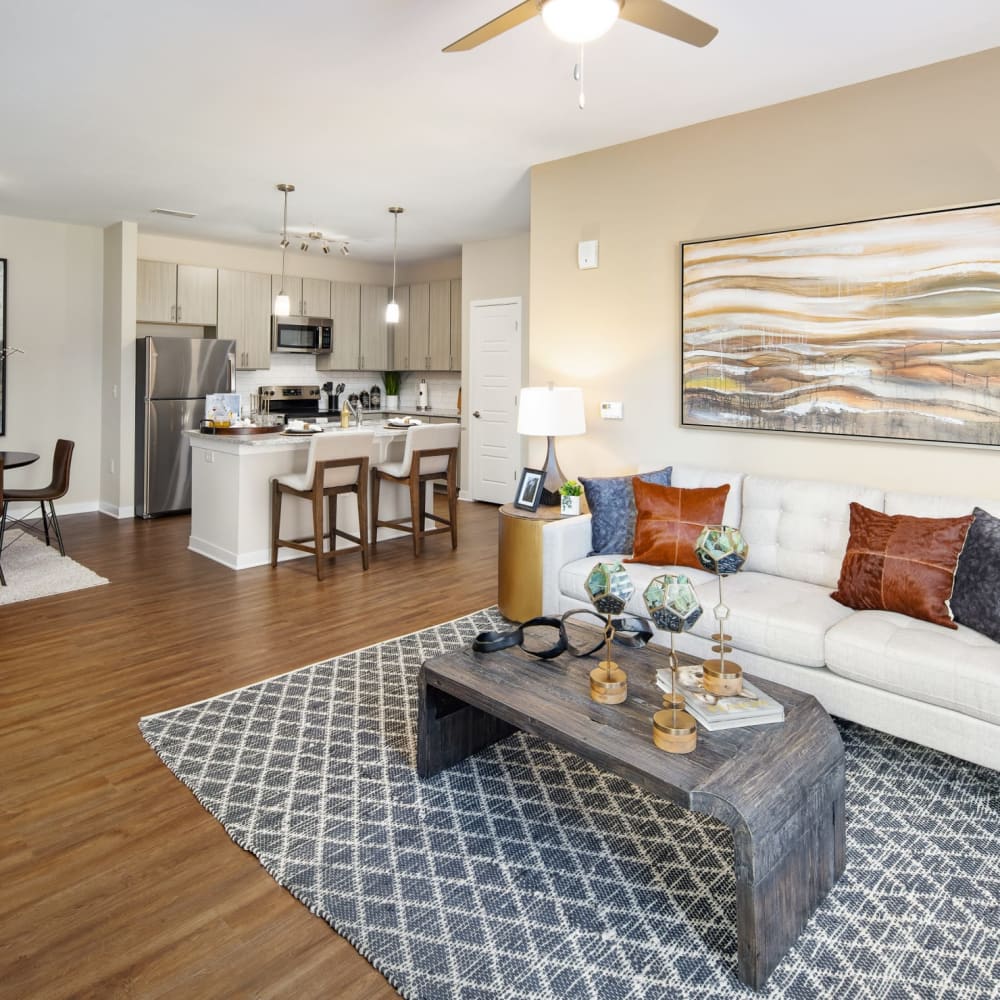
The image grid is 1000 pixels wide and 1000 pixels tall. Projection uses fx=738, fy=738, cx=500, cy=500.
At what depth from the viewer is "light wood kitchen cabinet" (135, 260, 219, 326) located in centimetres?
682

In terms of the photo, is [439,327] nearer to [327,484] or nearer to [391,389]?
[391,389]

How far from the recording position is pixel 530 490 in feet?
13.2

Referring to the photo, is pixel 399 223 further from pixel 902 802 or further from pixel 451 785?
pixel 902 802

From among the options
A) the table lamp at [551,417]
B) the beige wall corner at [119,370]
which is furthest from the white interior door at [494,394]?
the beige wall corner at [119,370]

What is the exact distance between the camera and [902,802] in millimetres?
2361

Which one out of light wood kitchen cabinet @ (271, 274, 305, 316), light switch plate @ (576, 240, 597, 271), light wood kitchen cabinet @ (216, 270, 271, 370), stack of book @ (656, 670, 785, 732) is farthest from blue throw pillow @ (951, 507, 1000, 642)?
light wood kitchen cabinet @ (271, 274, 305, 316)

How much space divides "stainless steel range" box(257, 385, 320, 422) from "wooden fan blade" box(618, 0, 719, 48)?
6.28m

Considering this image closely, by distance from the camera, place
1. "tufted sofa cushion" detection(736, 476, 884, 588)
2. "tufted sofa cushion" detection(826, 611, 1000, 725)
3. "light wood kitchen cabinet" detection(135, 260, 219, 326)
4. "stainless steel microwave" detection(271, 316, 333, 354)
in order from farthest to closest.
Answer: "stainless steel microwave" detection(271, 316, 333, 354) < "light wood kitchen cabinet" detection(135, 260, 219, 326) < "tufted sofa cushion" detection(736, 476, 884, 588) < "tufted sofa cushion" detection(826, 611, 1000, 725)

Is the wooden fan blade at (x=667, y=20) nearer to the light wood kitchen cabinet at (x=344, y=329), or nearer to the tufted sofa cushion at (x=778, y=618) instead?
the tufted sofa cushion at (x=778, y=618)

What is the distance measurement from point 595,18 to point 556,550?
2.24 metres

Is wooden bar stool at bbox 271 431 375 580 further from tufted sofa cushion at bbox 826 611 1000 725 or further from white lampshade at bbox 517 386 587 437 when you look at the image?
tufted sofa cushion at bbox 826 611 1000 725

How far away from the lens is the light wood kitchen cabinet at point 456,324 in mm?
7953

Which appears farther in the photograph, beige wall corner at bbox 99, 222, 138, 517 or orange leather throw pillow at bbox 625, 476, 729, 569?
beige wall corner at bbox 99, 222, 138, 517

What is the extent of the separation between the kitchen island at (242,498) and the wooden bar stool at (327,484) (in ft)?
0.36
